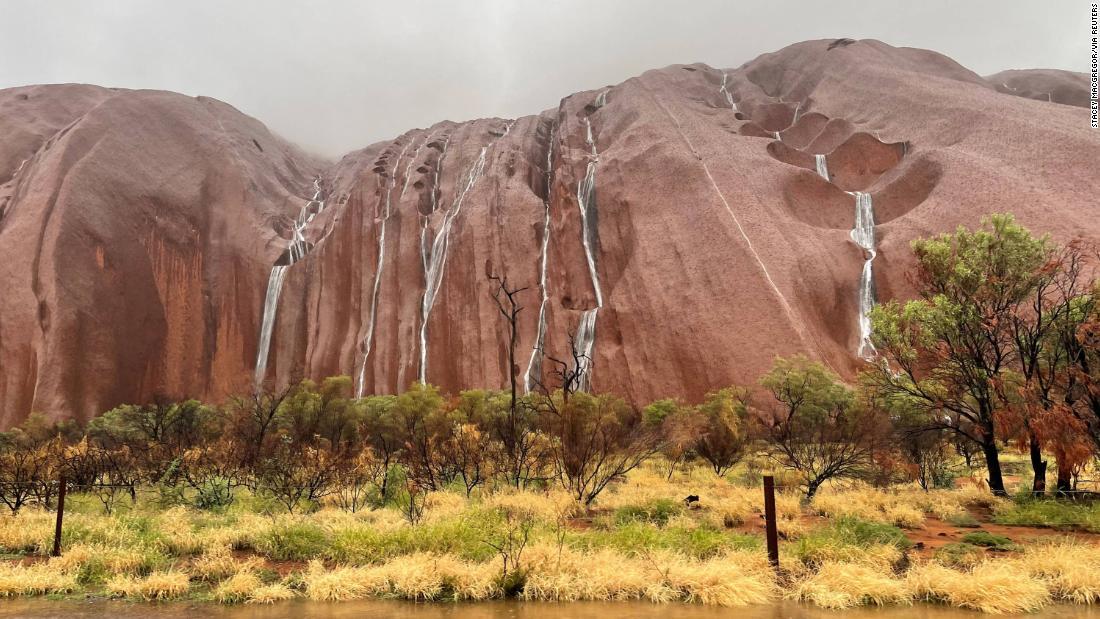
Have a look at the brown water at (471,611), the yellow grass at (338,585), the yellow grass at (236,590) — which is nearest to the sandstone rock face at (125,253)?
the brown water at (471,611)

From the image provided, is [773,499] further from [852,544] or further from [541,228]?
[541,228]

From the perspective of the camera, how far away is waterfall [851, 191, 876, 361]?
113 feet

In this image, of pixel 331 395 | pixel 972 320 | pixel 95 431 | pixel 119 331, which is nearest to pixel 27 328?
pixel 119 331

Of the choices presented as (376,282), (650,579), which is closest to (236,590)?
(650,579)

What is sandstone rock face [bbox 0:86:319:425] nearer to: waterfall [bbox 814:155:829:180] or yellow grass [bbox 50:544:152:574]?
yellow grass [bbox 50:544:152:574]

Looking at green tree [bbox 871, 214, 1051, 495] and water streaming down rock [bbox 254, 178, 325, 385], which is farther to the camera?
water streaming down rock [bbox 254, 178, 325, 385]

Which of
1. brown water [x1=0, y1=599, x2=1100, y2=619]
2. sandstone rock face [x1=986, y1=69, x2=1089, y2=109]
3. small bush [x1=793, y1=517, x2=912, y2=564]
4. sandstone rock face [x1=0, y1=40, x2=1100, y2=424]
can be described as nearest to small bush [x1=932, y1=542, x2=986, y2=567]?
small bush [x1=793, y1=517, x2=912, y2=564]

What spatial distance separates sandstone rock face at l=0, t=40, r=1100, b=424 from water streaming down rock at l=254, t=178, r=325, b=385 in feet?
1.44

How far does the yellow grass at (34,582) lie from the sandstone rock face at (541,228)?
30207 millimetres

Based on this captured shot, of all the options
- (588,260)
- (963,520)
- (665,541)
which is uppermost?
(588,260)

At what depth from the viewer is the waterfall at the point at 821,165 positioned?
4641 cm

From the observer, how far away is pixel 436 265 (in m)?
49.8

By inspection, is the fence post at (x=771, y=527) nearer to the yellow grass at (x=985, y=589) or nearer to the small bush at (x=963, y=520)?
the yellow grass at (x=985, y=589)

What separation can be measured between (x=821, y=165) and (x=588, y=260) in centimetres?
1937
